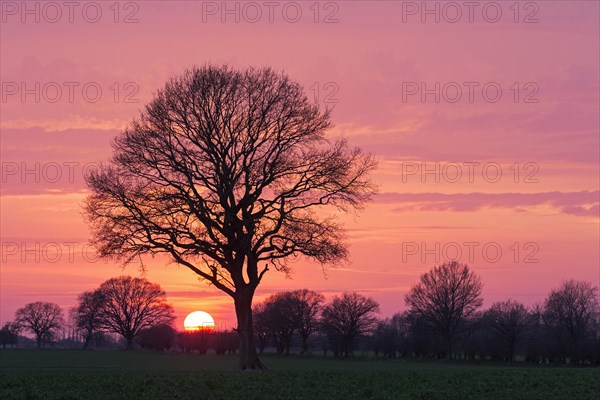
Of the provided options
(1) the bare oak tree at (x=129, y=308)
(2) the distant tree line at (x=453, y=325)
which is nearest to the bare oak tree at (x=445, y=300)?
(2) the distant tree line at (x=453, y=325)

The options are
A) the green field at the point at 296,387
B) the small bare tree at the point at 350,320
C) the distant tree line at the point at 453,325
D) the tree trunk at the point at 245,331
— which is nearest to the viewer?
the green field at the point at 296,387

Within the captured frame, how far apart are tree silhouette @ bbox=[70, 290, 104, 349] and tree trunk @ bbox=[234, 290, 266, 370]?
139m

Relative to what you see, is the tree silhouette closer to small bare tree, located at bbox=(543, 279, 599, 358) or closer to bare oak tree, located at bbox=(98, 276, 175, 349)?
bare oak tree, located at bbox=(98, 276, 175, 349)

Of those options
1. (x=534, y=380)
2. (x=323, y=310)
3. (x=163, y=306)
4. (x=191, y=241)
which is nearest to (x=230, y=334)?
(x=323, y=310)

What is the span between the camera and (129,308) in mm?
183125

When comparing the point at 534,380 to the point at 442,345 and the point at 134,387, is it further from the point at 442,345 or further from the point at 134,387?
the point at 442,345

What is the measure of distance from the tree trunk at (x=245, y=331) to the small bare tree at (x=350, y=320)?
109 meters

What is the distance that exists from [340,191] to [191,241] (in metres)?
10.5

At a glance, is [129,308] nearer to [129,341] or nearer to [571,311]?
[129,341]

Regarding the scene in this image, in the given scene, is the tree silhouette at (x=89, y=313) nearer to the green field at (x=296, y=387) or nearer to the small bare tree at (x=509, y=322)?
the small bare tree at (x=509, y=322)

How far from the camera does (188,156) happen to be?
157 feet

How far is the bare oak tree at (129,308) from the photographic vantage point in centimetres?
18212

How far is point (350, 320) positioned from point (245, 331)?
113610 millimetres

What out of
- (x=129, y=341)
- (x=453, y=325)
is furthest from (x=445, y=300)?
(x=129, y=341)
